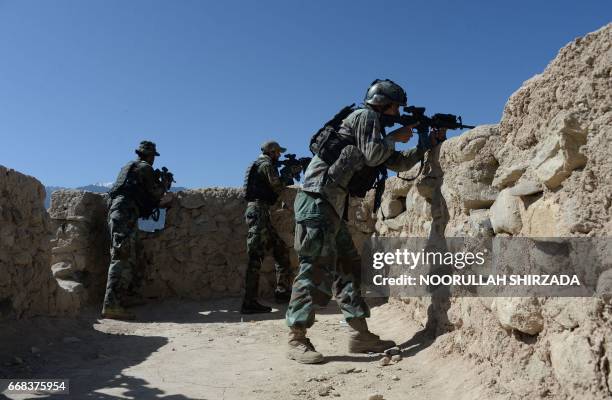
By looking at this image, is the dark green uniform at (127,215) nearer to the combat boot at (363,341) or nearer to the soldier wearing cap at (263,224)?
the soldier wearing cap at (263,224)

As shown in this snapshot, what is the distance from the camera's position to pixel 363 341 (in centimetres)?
355

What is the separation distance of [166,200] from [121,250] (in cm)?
99

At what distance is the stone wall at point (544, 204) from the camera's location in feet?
6.07

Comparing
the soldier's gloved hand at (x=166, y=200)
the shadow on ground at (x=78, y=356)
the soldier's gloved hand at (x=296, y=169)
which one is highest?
the soldier's gloved hand at (x=296, y=169)

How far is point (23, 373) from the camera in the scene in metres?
3.15

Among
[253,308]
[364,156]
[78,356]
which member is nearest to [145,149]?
[253,308]

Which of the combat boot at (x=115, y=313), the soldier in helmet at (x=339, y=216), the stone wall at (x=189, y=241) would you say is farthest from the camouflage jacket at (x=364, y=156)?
the combat boot at (x=115, y=313)

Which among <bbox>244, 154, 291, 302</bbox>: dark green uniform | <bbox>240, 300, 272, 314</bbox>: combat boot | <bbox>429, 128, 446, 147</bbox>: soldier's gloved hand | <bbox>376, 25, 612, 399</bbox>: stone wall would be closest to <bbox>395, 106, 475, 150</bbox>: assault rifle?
<bbox>429, 128, 446, 147</bbox>: soldier's gloved hand

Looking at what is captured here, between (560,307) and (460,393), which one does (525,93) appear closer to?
(560,307)

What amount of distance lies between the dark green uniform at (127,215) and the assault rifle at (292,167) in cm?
146

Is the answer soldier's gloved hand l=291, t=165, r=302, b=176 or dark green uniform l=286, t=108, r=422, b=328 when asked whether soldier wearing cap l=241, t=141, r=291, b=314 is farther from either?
dark green uniform l=286, t=108, r=422, b=328

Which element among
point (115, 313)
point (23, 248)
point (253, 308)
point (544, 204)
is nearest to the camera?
point (544, 204)

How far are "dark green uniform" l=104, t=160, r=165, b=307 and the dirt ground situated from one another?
1.72 feet

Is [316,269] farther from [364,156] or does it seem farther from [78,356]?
[78,356]
